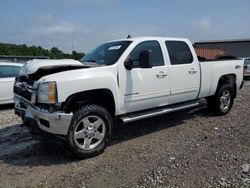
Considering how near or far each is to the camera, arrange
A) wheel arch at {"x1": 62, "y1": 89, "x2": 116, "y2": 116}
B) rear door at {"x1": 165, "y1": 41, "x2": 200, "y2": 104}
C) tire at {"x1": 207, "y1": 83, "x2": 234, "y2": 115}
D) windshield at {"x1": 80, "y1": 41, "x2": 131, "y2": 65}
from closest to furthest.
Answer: wheel arch at {"x1": 62, "y1": 89, "x2": 116, "y2": 116}, windshield at {"x1": 80, "y1": 41, "x2": 131, "y2": 65}, rear door at {"x1": 165, "y1": 41, "x2": 200, "y2": 104}, tire at {"x1": 207, "y1": 83, "x2": 234, "y2": 115}

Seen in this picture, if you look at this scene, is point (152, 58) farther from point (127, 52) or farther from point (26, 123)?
point (26, 123)

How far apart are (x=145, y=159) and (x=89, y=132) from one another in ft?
3.25

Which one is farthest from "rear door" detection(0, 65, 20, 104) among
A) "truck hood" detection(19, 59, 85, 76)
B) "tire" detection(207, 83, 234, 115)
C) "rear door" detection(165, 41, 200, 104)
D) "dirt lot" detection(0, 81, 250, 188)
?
"tire" detection(207, 83, 234, 115)

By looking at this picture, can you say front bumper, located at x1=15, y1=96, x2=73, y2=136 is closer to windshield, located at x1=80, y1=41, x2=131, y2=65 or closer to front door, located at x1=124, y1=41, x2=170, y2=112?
front door, located at x1=124, y1=41, x2=170, y2=112

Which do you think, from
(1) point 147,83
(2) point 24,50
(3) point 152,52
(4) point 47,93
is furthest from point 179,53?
(2) point 24,50

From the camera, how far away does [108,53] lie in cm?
605

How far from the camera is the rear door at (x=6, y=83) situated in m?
9.41

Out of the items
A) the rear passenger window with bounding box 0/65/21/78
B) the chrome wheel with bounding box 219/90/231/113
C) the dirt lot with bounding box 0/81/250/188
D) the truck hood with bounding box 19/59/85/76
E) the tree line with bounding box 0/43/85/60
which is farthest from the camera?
the tree line with bounding box 0/43/85/60

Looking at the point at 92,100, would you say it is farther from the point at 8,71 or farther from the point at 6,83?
the point at 8,71

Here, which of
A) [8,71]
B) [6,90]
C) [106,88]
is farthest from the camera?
[8,71]

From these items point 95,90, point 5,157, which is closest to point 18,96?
point 5,157

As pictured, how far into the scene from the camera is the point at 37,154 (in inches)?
209

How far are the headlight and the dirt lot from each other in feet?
2.89

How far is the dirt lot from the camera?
421cm
